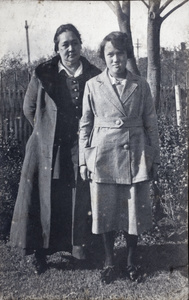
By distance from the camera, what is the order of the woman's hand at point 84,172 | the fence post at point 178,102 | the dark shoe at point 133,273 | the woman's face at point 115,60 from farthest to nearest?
the fence post at point 178,102, the dark shoe at point 133,273, the woman's hand at point 84,172, the woman's face at point 115,60

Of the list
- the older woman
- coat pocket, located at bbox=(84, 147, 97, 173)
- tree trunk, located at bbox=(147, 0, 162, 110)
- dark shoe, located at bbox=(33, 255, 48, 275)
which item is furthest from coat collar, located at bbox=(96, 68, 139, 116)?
dark shoe, located at bbox=(33, 255, 48, 275)

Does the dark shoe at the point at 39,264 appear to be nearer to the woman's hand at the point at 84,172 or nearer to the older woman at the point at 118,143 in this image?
the older woman at the point at 118,143

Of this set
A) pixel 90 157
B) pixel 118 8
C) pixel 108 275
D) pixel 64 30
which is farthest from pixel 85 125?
pixel 108 275

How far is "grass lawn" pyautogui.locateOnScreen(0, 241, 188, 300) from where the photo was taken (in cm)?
324

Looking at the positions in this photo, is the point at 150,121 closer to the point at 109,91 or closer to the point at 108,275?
the point at 109,91

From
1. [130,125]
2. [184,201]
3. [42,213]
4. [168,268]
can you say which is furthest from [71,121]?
[168,268]

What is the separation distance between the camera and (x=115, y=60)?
304 cm

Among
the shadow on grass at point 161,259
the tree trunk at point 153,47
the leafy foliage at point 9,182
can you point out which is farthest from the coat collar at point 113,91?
the shadow on grass at point 161,259

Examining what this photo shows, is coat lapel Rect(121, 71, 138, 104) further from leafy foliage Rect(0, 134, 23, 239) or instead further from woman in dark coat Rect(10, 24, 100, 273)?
leafy foliage Rect(0, 134, 23, 239)

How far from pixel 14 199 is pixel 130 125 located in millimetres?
1352

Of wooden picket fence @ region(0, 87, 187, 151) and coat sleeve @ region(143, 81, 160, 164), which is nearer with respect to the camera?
coat sleeve @ region(143, 81, 160, 164)

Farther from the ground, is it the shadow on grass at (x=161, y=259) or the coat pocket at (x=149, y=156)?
the coat pocket at (x=149, y=156)

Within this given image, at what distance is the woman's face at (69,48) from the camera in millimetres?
3145

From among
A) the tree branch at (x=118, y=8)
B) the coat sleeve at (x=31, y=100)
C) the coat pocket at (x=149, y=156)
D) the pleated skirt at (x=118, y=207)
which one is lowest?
the pleated skirt at (x=118, y=207)
